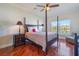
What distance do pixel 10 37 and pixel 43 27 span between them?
690mm

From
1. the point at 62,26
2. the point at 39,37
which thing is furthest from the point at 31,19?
the point at 62,26

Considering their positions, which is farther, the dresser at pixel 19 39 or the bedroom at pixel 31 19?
the dresser at pixel 19 39

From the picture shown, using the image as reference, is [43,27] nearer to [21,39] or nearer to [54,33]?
[54,33]

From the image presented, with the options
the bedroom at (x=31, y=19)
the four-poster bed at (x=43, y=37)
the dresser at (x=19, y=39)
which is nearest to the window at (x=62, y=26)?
the bedroom at (x=31, y=19)

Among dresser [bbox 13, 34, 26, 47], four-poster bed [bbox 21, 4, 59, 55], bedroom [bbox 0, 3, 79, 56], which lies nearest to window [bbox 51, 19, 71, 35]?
bedroom [bbox 0, 3, 79, 56]

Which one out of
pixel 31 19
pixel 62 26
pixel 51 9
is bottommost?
pixel 62 26

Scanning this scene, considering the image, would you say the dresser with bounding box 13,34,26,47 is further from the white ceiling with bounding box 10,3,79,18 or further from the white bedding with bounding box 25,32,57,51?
the white ceiling with bounding box 10,3,79,18

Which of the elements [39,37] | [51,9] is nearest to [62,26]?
[51,9]

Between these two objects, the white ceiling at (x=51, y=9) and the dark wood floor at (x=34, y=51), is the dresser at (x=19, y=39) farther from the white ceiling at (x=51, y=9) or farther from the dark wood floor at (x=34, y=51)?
the white ceiling at (x=51, y=9)

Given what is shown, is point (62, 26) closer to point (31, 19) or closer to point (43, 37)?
point (43, 37)

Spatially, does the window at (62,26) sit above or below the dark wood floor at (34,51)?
above

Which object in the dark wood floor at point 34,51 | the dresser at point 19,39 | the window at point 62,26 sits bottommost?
the dark wood floor at point 34,51

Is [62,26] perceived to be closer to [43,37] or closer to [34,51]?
[43,37]

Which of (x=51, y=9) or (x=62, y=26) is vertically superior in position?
(x=51, y=9)
